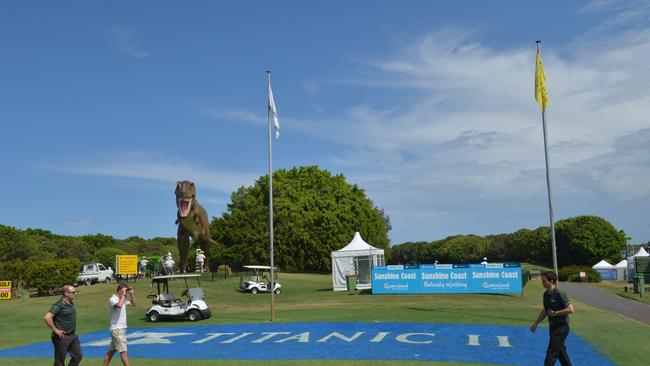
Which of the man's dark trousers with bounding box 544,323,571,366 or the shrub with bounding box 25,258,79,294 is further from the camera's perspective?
the shrub with bounding box 25,258,79,294

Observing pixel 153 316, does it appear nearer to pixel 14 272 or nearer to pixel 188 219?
pixel 188 219

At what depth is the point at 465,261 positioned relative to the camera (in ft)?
436

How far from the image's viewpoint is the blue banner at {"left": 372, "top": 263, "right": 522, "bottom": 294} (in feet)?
106

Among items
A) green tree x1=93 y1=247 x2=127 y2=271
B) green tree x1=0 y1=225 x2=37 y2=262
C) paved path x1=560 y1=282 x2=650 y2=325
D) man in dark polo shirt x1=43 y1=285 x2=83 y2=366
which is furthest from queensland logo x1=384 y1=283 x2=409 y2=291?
green tree x1=93 y1=247 x2=127 y2=271

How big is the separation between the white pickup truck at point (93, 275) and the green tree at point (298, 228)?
62.2 ft

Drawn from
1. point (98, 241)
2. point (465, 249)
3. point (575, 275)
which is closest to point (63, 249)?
point (98, 241)

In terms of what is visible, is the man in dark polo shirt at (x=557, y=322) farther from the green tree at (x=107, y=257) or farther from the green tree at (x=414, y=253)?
the green tree at (x=414, y=253)

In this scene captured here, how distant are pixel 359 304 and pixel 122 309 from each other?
18608 mm

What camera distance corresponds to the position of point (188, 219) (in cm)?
3350

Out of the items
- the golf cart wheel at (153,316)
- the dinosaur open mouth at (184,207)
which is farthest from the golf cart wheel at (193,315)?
the dinosaur open mouth at (184,207)

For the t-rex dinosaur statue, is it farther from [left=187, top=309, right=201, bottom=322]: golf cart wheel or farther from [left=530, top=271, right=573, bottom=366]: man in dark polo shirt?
[left=530, top=271, right=573, bottom=366]: man in dark polo shirt

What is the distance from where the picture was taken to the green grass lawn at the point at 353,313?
1694 centimetres

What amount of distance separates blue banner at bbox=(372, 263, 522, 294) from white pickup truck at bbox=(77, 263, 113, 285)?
2465 cm

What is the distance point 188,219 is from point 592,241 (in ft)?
228
